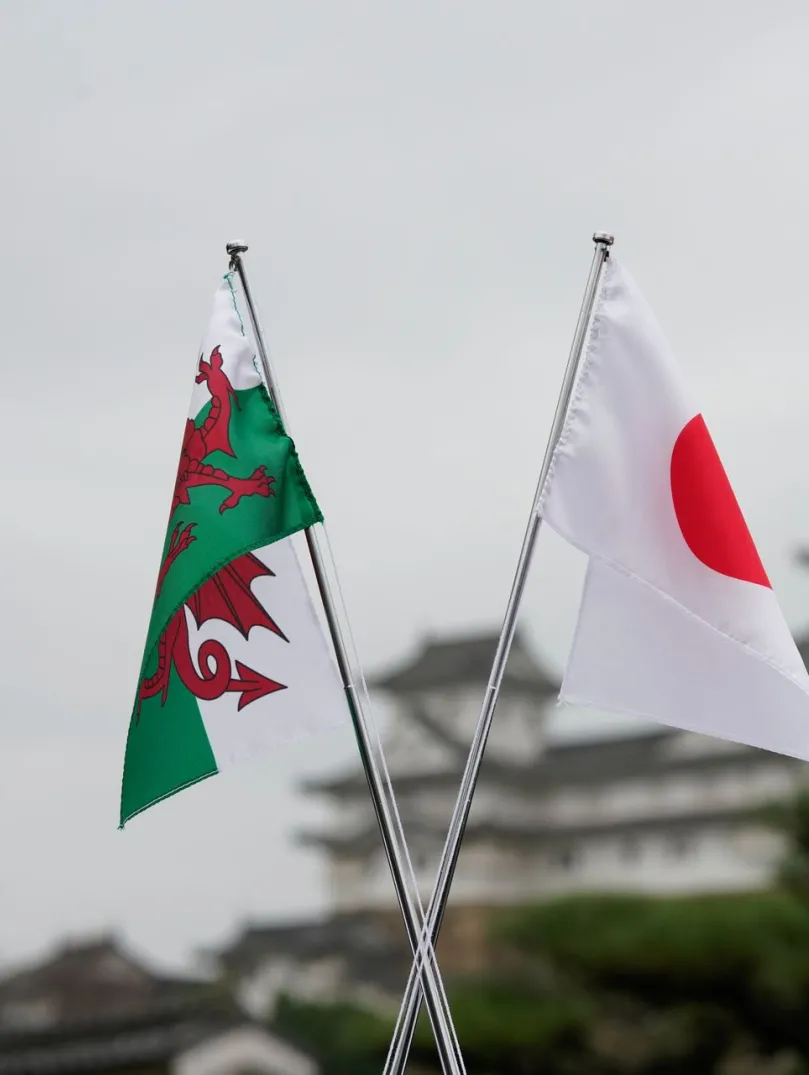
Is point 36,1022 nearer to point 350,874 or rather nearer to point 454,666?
point 350,874

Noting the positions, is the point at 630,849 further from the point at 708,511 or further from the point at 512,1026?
the point at 708,511

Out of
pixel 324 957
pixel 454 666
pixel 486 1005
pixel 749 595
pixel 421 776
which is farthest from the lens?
pixel 454 666

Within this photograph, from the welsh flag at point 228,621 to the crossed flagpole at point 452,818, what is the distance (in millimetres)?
65

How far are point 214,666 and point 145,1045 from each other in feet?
29.2

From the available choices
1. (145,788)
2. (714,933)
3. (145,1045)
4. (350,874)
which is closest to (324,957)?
(350,874)

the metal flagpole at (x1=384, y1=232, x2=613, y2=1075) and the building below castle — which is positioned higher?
the metal flagpole at (x1=384, y1=232, x2=613, y2=1075)

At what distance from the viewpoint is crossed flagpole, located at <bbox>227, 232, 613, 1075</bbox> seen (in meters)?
2.06

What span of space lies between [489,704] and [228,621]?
1.19 ft

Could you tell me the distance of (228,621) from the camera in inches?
88.4

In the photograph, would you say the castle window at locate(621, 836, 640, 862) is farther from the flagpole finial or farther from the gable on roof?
the flagpole finial

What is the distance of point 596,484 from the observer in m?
2.17

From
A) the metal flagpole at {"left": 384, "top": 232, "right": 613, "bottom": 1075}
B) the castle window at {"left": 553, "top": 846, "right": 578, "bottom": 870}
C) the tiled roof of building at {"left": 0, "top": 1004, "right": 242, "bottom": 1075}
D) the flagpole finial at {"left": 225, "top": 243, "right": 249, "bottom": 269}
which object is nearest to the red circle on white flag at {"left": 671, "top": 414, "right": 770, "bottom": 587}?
the metal flagpole at {"left": 384, "top": 232, "right": 613, "bottom": 1075}

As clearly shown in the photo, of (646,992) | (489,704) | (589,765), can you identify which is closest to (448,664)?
(589,765)

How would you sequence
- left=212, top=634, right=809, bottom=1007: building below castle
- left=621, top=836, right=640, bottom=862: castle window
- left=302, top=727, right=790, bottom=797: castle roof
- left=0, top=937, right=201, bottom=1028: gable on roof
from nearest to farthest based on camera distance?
left=0, top=937, right=201, bottom=1028: gable on roof
left=212, top=634, right=809, bottom=1007: building below castle
left=621, top=836, right=640, bottom=862: castle window
left=302, top=727, right=790, bottom=797: castle roof
